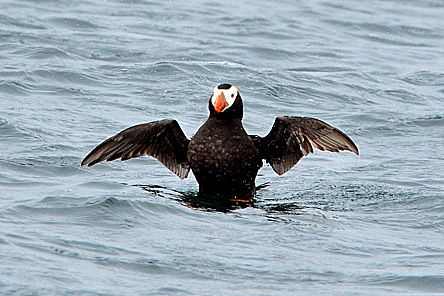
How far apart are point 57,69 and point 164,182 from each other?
15.0ft

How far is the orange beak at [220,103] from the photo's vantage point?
786 cm

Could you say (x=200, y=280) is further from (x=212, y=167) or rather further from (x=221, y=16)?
(x=221, y=16)

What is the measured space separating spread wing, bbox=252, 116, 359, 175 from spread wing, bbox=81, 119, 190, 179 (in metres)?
0.68

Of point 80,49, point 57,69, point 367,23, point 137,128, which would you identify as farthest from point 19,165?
point 367,23

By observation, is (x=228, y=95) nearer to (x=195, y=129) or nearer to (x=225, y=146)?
(x=225, y=146)

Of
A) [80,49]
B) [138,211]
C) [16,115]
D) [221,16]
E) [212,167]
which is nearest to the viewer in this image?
[138,211]

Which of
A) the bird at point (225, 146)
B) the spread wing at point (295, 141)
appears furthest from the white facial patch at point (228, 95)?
the spread wing at point (295, 141)

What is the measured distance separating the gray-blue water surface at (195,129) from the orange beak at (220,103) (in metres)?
0.80

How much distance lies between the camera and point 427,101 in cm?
1318

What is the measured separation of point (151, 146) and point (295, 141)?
1.26 metres

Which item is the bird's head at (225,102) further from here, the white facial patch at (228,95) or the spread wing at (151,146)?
the spread wing at (151,146)

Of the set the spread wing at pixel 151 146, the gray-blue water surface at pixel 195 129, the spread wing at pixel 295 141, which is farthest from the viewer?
the spread wing at pixel 151 146

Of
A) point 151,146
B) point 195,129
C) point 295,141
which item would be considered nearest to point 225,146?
point 295,141

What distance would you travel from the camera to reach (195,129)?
35.4 ft
